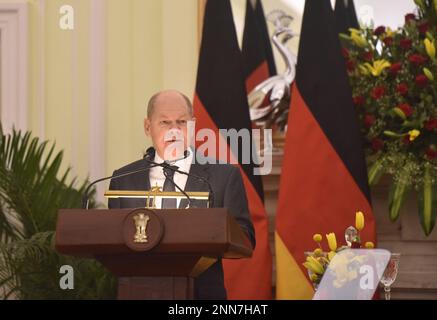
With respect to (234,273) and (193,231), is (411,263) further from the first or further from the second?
(193,231)

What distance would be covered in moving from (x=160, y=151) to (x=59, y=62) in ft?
9.03

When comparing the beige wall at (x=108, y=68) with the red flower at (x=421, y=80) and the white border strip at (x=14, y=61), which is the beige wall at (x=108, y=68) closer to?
the white border strip at (x=14, y=61)

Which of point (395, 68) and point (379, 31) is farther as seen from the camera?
point (379, 31)

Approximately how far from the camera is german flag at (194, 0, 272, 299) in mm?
4867

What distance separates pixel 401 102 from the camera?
15.8ft

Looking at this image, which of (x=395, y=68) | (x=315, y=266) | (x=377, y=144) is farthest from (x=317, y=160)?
(x=315, y=266)

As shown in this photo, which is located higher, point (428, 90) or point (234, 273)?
point (428, 90)

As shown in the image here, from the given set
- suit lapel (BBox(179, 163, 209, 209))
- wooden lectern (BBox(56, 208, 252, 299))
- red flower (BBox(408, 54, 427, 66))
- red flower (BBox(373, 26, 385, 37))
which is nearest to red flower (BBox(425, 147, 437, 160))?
red flower (BBox(408, 54, 427, 66))

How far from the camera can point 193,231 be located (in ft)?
8.29

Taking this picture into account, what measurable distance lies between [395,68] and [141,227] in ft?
8.74

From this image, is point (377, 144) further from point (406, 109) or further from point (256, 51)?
point (256, 51)

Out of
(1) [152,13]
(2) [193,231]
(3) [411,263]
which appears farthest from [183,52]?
(2) [193,231]
